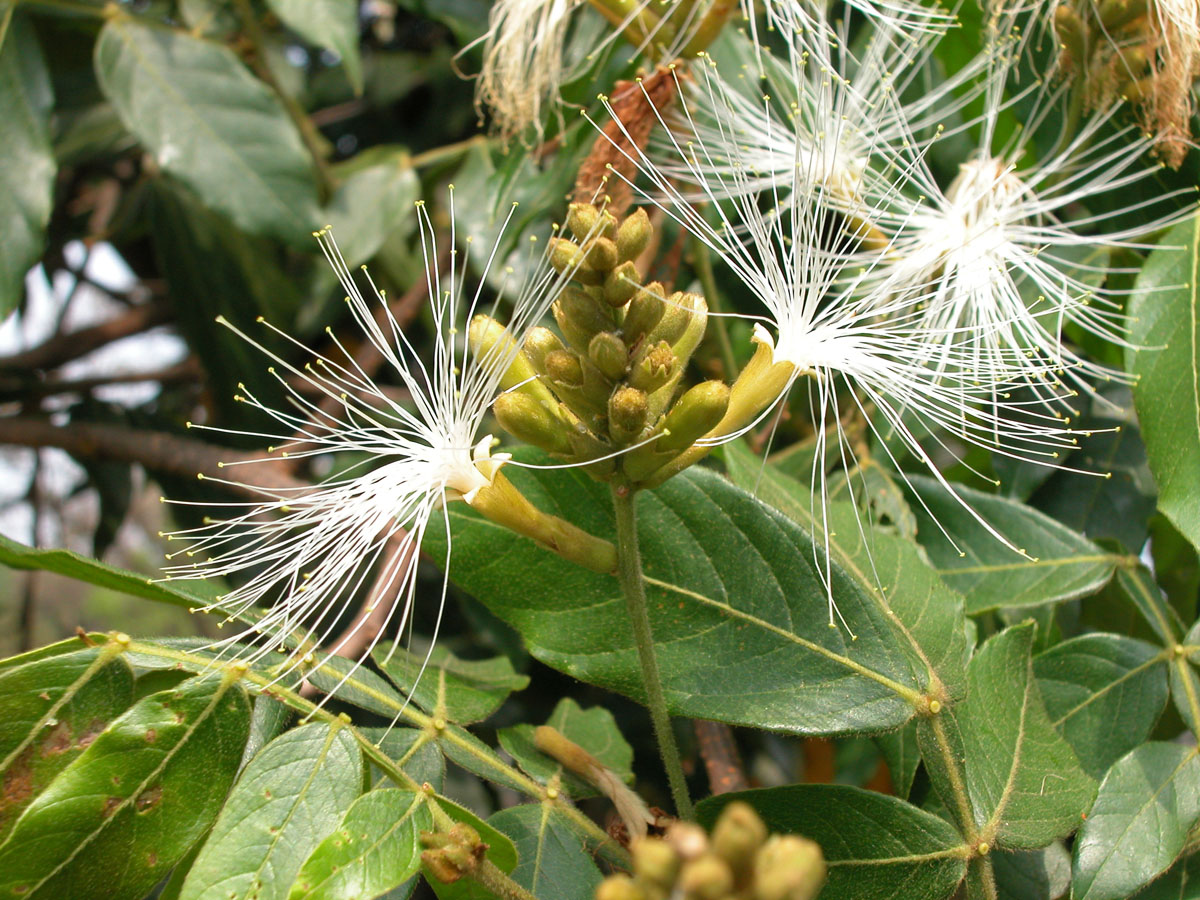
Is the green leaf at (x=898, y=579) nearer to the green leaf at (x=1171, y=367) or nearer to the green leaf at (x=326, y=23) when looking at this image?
the green leaf at (x=1171, y=367)

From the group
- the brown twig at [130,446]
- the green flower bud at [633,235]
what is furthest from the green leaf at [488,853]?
the brown twig at [130,446]

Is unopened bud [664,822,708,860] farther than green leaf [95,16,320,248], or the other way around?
green leaf [95,16,320,248]

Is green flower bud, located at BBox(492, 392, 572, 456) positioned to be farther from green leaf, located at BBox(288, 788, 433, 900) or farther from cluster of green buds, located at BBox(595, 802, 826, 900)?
cluster of green buds, located at BBox(595, 802, 826, 900)

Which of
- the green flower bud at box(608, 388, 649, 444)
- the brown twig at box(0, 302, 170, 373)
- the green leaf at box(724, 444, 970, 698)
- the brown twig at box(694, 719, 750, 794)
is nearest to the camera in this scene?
the green flower bud at box(608, 388, 649, 444)

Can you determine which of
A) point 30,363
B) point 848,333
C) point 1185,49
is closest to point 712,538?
point 848,333

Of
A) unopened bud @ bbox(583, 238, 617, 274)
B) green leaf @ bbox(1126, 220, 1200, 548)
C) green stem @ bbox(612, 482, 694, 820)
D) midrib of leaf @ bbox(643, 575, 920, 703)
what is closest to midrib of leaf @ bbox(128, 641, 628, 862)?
green stem @ bbox(612, 482, 694, 820)

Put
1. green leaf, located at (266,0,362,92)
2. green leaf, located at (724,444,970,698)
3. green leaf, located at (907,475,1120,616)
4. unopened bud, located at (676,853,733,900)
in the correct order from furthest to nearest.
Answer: green leaf, located at (266,0,362,92)
green leaf, located at (907,475,1120,616)
green leaf, located at (724,444,970,698)
unopened bud, located at (676,853,733,900)
